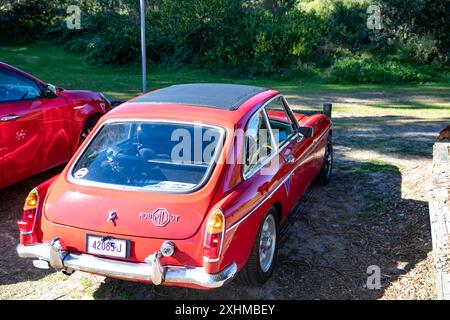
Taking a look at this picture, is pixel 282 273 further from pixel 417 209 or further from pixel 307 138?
pixel 417 209

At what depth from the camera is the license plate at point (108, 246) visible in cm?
395

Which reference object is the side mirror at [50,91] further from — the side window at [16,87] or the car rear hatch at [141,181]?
the car rear hatch at [141,181]

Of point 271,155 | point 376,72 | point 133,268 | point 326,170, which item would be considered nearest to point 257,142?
point 271,155

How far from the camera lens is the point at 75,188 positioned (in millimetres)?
4305

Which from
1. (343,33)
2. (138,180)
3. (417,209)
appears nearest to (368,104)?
(343,33)

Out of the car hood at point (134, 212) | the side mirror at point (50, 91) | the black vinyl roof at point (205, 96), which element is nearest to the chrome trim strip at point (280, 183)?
the car hood at point (134, 212)

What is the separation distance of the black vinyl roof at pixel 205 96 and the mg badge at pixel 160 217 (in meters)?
1.26

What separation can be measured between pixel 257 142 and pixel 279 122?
0.95 meters

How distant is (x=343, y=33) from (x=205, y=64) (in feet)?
17.8

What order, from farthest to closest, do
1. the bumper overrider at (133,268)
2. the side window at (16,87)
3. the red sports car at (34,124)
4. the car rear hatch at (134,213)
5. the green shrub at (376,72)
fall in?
the green shrub at (376,72)
the side window at (16,87)
the red sports car at (34,124)
the car rear hatch at (134,213)
the bumper overrider at (133,268)

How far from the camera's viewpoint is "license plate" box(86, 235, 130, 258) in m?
3.95

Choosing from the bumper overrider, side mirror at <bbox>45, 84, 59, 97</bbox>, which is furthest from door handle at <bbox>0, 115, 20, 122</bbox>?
the bumper overrider

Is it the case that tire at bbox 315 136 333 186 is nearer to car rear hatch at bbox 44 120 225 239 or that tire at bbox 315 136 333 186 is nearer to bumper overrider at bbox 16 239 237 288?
car rear hatch at bbox 44 120 225 239
